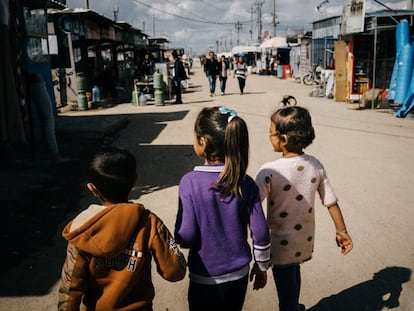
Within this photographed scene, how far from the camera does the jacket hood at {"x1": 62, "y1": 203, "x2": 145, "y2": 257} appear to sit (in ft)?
5.65

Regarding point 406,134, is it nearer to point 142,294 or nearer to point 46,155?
point 46,155

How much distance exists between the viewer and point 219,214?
6.61 feet

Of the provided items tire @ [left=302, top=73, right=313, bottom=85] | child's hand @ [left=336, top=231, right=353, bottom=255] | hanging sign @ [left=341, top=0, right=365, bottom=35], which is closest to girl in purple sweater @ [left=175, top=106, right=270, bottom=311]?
child's hand @ [left=336, top=231, right=353, bottom=255]

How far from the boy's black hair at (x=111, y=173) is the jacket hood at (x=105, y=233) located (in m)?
0.11

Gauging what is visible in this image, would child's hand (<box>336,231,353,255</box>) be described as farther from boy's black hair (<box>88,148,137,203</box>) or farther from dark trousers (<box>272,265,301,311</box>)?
boy's black hair (<box>88,148,137,203</box>)

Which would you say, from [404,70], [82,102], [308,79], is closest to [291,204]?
[404,70]

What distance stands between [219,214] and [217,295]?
414mm

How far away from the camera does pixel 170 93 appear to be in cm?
1877

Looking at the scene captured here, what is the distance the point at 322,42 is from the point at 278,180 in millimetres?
26181

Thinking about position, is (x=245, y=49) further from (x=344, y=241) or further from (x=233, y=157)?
(x=233, y=157)

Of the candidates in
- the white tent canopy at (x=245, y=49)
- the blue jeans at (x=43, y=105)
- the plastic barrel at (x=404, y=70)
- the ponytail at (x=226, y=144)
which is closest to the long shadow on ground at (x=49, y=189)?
the blue jeans at (x=43, y=105)

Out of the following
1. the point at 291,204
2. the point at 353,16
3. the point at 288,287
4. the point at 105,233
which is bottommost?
the point at 288,287

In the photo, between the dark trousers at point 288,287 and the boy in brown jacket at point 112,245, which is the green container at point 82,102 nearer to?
the dark trousers at point 288,287

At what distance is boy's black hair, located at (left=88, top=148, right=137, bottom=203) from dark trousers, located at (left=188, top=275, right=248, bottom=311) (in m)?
0.64
